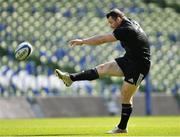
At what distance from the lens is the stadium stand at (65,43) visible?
18781 mm

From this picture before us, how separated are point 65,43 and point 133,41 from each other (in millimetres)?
9823

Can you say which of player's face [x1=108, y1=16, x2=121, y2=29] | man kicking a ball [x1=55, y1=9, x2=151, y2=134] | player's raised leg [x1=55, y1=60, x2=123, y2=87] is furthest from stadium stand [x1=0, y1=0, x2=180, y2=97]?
player's face [x1=108, y1=16, x2=121, y2=29]

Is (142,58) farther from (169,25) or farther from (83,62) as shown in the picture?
(169,25)

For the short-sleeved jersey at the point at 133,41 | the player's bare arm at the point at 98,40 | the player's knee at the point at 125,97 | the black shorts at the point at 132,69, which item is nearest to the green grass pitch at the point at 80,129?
the player's knee at the point at 125,97

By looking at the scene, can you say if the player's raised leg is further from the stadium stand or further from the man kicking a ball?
the stadium stand

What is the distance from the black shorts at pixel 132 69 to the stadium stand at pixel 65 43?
796 cm

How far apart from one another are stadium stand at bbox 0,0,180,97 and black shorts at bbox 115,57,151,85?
796cm

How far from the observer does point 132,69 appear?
34.6 ft

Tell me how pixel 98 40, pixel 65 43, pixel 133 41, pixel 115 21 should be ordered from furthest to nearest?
pixel 65 43 → pixel 133 41 → pixel 115 21 → pixel 98 40

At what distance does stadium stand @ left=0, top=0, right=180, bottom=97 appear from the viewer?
739 inches

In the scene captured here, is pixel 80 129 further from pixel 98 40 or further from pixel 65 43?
pixel 65 43

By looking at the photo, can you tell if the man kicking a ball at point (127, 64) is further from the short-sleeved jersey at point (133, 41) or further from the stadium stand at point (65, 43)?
the stadium stand at point (65, 43)

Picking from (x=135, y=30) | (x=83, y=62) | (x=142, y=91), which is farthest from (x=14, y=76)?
(x=135, y=30)

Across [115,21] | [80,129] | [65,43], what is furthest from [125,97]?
[65,43]
